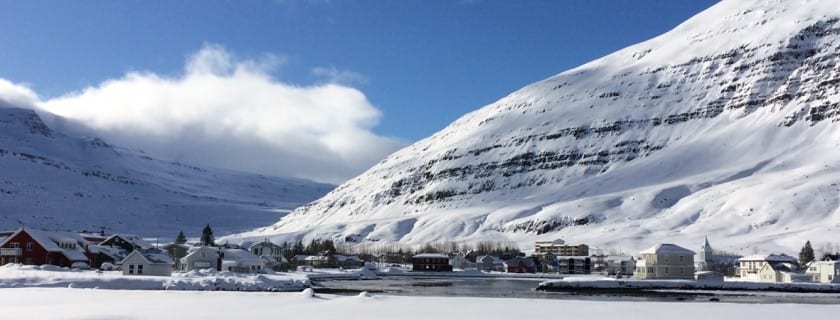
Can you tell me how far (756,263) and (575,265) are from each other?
4009 cm

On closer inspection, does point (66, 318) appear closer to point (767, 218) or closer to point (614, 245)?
point (614, 245)

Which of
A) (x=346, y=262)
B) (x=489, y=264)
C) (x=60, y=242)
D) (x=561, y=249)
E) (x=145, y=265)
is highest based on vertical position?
A: (x=60, y=242)

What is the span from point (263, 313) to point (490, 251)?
531ft

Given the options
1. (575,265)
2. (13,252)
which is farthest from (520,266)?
(13,252)

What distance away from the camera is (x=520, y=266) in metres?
151

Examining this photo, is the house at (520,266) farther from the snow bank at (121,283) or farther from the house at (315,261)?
the snow bank at (121,283)

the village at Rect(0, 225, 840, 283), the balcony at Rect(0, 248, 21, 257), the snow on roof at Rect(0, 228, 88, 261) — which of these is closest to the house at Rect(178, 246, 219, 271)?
the village at Rect(0, 225, 840, 283)

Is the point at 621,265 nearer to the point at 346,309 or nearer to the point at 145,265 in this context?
the point at 145,265


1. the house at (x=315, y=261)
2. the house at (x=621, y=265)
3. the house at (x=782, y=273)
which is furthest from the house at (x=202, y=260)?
the house at (x=782, y=273)

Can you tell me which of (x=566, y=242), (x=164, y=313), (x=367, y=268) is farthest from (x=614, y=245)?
(x=164, y=313)

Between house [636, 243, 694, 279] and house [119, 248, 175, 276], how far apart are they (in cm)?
5891

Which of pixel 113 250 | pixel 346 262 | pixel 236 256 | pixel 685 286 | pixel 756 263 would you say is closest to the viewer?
pixel 685 286

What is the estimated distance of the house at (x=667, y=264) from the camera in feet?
341

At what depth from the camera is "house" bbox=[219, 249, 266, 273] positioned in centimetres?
9888
